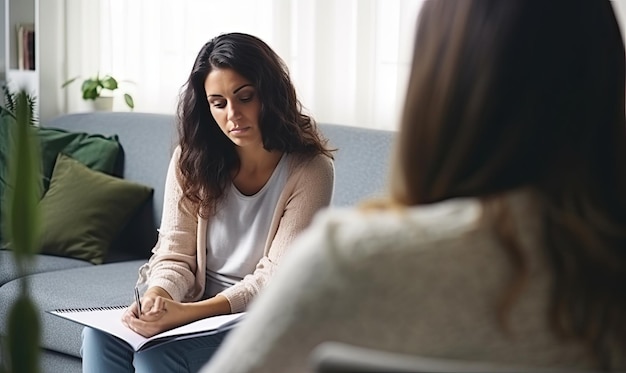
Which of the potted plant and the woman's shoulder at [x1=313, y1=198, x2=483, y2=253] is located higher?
the woman's shoulder at [x1=313, y1=198, x2=483, y2=253]

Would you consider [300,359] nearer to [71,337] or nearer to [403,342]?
[403,342]

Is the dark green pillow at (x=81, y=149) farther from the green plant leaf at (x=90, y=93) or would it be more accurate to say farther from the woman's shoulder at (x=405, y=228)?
the woman's shoulder at (x=405, y=228)

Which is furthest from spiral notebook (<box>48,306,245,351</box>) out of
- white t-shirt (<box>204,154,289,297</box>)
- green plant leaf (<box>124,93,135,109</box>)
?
green plant leaf (<box>124,93,135,109</box>)

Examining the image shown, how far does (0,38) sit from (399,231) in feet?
13.7

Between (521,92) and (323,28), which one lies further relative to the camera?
(323,28)

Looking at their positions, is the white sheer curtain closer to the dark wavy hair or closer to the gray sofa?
the gray sofa

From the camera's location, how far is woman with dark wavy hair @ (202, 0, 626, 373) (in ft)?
3.12

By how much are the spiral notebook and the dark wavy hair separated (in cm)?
34

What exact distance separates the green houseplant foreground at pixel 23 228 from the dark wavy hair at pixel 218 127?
1364mm

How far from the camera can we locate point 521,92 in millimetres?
1002

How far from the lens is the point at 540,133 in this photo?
39.6 inches

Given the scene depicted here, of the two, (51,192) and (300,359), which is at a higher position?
(300,359)

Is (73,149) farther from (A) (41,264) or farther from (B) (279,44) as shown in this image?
(B) (279,44)

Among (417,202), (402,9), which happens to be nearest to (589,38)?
(417,202)
